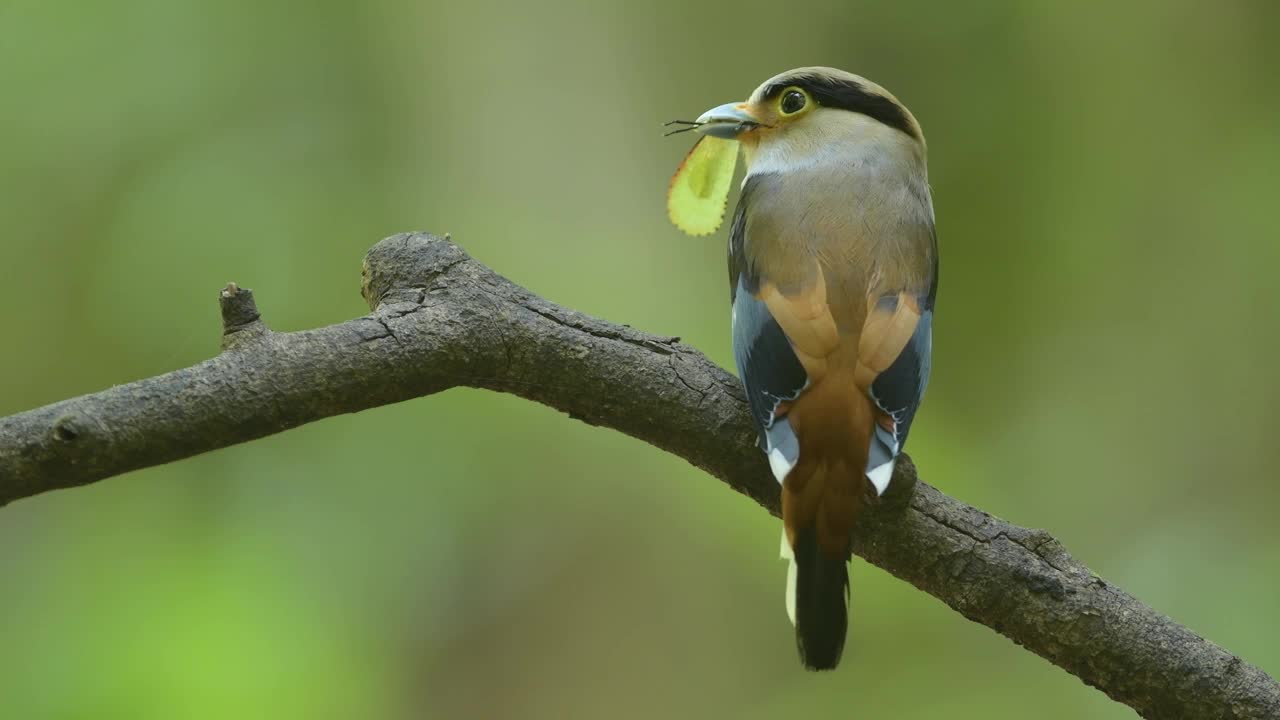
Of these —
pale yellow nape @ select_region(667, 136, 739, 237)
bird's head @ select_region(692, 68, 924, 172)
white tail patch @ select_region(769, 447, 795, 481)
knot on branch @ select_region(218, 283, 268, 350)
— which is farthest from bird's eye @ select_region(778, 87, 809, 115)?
knot on branch @ select_region(218, 283, 268, 350)

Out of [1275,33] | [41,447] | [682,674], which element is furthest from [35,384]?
[1275,33]

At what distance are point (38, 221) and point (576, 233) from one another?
165 cm

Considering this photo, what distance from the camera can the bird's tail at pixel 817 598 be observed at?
1.73 metres

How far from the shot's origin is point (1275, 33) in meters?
4.61

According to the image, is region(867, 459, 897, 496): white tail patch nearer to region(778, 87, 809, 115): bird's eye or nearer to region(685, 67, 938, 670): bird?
region(685, 67, 938, 670): bird

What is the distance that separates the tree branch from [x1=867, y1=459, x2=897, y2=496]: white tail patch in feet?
0.23

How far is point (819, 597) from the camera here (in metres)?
1.74

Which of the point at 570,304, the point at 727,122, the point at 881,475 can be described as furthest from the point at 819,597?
the point at 570,304

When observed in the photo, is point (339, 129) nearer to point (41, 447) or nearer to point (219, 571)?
point (219, 571)

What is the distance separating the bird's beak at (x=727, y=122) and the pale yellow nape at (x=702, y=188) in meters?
0.05

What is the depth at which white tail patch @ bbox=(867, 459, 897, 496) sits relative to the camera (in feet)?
5.50

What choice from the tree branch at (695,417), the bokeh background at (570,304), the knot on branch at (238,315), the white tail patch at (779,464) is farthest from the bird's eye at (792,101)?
the bokeh background at (570,304)

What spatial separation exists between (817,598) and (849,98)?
1025mm

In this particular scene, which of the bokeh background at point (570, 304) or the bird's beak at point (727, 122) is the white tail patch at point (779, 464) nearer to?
the bird's beak at point (727, 122)
